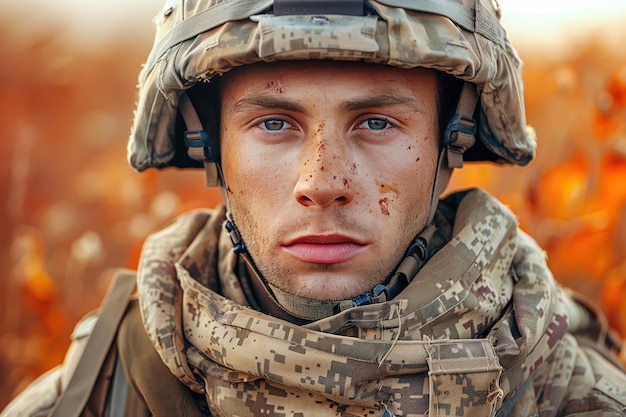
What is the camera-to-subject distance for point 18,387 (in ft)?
11.5

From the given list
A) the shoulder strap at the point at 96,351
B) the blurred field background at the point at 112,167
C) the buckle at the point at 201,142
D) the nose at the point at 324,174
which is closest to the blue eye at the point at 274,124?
the nose at the point at 324,174

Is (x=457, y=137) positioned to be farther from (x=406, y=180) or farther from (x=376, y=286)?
(x=376, y=286)

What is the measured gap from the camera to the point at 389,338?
72.1 inches

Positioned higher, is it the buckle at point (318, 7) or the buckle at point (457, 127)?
the buckle at point (318, 7)

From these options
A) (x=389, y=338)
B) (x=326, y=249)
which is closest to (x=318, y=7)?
(x=326, y=249)

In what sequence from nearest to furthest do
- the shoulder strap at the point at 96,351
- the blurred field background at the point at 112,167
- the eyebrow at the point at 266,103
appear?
the eyebrow at the point at 266,103
the shoulder strap at the point at 96,351
the blurred field background at the point at 112,167

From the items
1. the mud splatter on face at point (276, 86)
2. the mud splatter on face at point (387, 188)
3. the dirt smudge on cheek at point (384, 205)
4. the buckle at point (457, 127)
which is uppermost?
the mud splatter on face at point (276, 86)

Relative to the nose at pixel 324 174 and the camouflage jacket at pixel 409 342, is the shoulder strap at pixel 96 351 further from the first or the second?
the nose at pixel 324 174

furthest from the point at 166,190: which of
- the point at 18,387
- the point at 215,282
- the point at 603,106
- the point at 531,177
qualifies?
the point at 603,106

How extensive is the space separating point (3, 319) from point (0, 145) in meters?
0.88

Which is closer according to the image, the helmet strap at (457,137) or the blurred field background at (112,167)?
the helmet strap at (457,137)

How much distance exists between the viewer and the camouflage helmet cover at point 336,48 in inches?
70.0

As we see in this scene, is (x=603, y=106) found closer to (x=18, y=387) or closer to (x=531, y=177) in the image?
(x=531, y=177)

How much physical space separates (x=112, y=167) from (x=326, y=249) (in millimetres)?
2119
